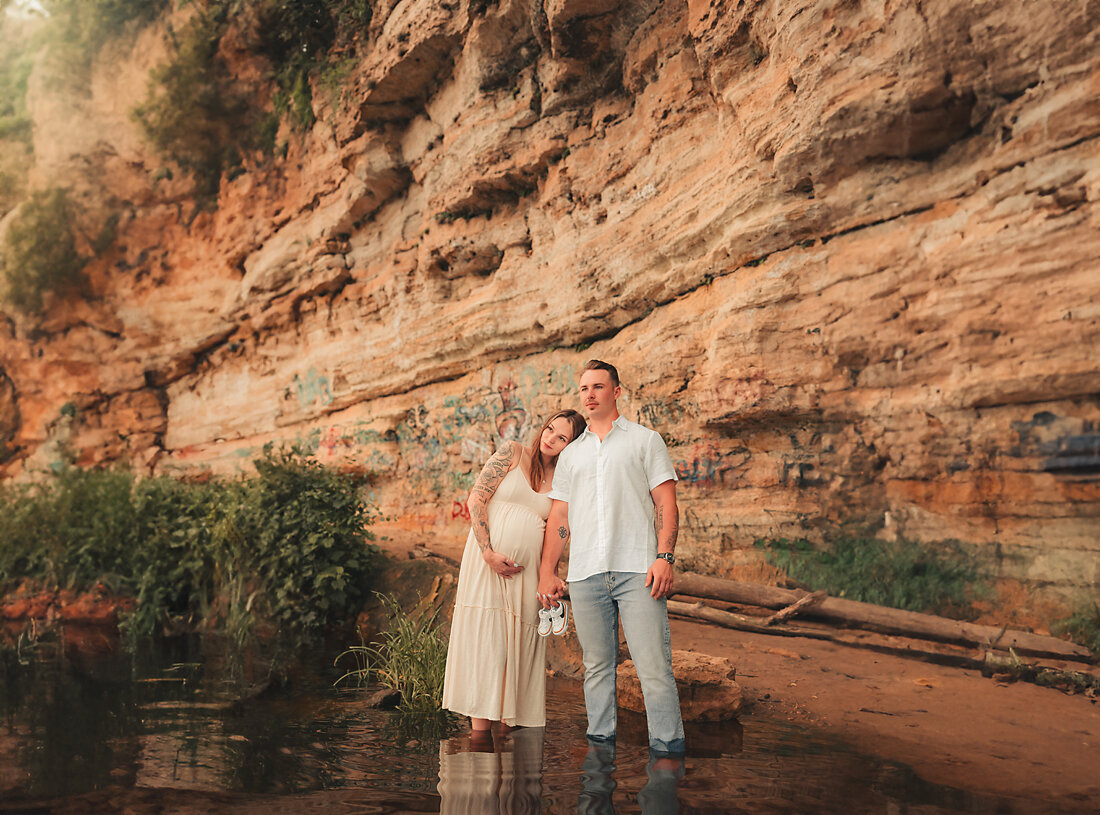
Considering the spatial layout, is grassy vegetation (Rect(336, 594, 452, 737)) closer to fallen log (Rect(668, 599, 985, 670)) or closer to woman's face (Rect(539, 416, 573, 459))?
woman's face (Rect(539, 416, 573, 459))

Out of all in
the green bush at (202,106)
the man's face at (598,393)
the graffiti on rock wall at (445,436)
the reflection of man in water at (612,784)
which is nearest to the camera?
the reflection of man in water at (612,784)

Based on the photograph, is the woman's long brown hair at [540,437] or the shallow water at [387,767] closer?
the shallow water at [387,767]

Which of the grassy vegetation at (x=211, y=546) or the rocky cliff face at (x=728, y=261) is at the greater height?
the rocky cliff face at (x=728, y=261)

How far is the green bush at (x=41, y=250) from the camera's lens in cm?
1964

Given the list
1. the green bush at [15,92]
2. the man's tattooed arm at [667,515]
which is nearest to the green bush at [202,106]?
the green bush at [15,92]

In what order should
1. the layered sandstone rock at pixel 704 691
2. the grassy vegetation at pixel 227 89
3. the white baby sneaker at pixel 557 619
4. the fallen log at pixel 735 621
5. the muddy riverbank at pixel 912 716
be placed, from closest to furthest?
1. the muddy riverbank at pixel 912 716
2. the white baby sneaker at pixel 557 619
3. the layered sandstone rock at pixel 704 691
4. the fallen log at pixel 735 621
5. the grassy vegetation at pixel 227 89

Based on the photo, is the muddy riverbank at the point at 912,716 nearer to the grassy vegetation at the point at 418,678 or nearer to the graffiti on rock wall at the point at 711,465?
the grassy vegetation at the point at 418,678

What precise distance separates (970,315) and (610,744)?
5.24 meters

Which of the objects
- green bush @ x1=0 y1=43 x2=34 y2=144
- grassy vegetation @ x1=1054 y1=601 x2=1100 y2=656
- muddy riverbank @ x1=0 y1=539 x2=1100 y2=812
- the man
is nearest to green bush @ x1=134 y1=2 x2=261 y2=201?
green bush @ x1=0 y1=43 x2=34 y2=144

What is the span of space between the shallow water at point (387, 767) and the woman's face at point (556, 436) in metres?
1.55

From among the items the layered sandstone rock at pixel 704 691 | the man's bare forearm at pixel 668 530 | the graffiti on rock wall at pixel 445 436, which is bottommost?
the layered sandstone rock at pixel 704 691

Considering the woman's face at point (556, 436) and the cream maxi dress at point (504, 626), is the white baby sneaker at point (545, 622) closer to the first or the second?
the cream maxi dress at point (504, 626)

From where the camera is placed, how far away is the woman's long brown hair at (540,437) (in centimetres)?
406

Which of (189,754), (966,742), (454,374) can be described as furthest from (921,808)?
(454,374)
